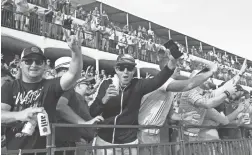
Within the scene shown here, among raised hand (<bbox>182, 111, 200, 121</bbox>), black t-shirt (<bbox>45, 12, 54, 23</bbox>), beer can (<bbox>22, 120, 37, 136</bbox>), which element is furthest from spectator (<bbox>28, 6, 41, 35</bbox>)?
beer can (<bbox>22, 120, 37, 136</bbox>)

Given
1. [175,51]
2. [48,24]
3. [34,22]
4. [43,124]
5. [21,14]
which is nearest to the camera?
[43,124]

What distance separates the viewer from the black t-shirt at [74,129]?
8.70 feet

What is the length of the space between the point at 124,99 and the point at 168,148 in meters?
0.63

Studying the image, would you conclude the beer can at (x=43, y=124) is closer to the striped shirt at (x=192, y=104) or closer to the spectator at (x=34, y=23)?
the striped shirt at (x=192, y=104)

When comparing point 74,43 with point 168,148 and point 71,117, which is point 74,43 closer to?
point 71,117

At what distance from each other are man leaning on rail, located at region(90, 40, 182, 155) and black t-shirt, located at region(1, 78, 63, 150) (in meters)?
0.55

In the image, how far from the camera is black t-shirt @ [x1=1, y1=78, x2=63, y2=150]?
2.12m

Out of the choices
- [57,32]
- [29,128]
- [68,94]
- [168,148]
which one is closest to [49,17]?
[57,32]

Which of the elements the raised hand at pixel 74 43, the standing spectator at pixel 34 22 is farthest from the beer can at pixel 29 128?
the standing spectator at pixel 34 22

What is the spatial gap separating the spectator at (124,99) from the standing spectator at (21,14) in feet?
24.8

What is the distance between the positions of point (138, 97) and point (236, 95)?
2224 millimetres

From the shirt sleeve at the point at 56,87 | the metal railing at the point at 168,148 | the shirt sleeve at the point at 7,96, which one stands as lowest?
the metal railing at the point at 168,148

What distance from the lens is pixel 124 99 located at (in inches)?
107

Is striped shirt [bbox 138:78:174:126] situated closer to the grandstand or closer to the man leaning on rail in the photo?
the man leaning on rail
